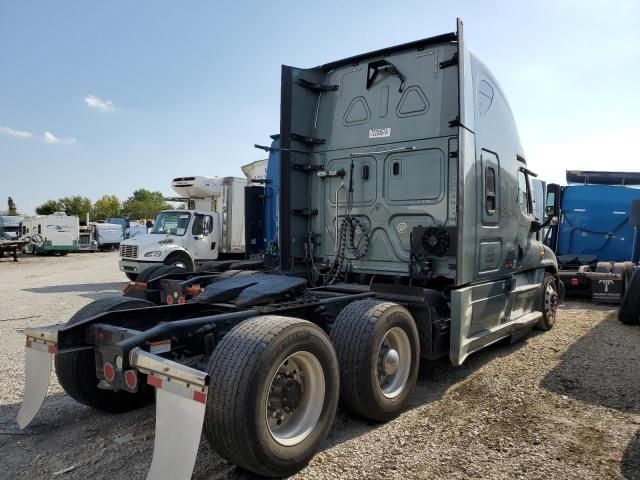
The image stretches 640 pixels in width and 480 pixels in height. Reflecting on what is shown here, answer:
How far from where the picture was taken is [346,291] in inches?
200

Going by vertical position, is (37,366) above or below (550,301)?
above

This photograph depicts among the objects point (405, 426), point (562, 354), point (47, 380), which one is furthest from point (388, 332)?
point (562, 354)

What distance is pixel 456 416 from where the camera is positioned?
13.5 ft

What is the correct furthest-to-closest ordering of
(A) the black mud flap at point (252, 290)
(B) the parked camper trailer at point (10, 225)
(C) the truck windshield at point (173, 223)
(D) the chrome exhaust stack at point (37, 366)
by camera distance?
(B) the parked camper trailer at point (10, 225), (C) the truck windshield at point (173, 223), (A) the black mud flap at point (252, 290), (D) the chrome exhaust stack at point (37, 366)

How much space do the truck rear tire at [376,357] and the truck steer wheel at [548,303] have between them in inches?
148

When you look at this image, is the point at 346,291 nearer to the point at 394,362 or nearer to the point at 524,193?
the point at 394,362

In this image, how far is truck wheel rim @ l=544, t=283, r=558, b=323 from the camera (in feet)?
23.9

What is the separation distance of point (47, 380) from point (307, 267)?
333 cm

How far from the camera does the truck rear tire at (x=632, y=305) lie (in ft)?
26.0

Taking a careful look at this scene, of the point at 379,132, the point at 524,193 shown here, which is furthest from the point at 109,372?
the point at 524,193

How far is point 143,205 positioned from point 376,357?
91.4 meters

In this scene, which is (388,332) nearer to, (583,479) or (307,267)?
(583,479)

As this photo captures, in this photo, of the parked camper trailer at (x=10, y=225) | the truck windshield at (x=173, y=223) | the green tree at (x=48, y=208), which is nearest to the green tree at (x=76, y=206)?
the green tree at (x=48, y=208)

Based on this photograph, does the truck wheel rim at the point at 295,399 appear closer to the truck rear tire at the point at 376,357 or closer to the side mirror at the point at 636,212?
the truck rear tire at the point at 376,357
